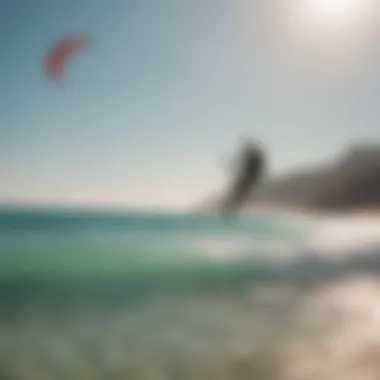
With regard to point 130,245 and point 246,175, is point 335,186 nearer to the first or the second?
point 246,175

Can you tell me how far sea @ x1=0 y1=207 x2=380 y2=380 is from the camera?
1388mm

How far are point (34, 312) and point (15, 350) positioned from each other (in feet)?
0.31

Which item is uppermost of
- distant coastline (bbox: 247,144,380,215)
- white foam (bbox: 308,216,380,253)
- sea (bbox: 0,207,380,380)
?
distant coastline (bbox: 247,144,380,215)

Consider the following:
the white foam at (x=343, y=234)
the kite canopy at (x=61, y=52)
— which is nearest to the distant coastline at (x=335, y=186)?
the white foam at (x=343, y=234)

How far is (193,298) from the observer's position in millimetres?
1422

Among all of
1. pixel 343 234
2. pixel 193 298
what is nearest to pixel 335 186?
pixel 343 234

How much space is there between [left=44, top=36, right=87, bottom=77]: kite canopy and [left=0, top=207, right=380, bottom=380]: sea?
359 mm

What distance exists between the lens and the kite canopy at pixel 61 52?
150 cm

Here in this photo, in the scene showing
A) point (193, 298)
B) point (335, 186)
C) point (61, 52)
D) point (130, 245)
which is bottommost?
point (193, 298)

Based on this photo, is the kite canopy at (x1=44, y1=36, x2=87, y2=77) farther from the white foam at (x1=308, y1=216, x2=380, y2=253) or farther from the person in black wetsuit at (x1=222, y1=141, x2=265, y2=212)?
the white foam at (x1=308, y1=216, x2=380, y2=253)

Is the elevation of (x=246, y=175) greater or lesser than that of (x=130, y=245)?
greater

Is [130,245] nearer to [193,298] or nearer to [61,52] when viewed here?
[193,298]

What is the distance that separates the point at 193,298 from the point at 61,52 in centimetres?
67

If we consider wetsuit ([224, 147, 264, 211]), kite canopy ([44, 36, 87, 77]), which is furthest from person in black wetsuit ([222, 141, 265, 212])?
kite canopy ([44, 36, 87, 77])
